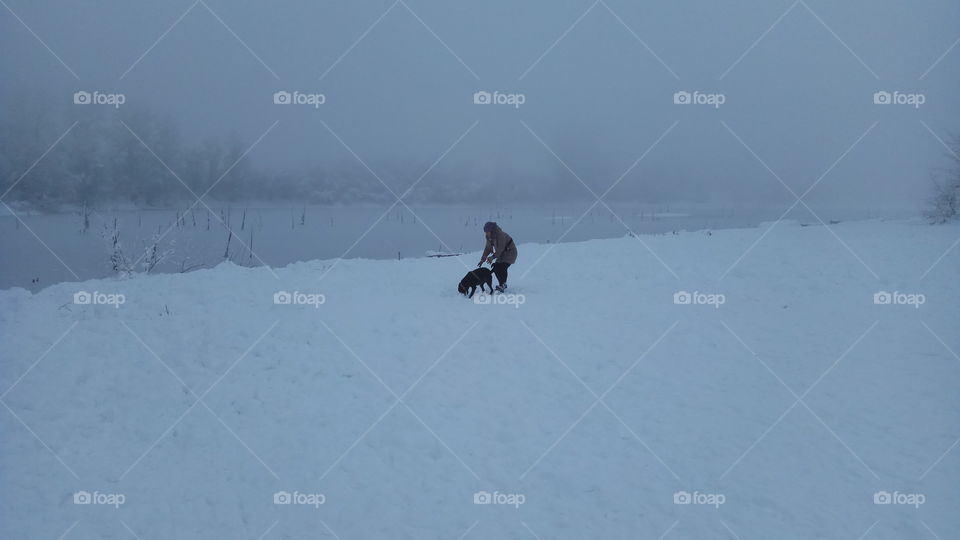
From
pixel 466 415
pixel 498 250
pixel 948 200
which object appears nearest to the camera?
pixel 466 415

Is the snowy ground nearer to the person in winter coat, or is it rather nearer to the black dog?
the black dog

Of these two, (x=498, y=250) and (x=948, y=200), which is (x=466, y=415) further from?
(x=948, y=200)

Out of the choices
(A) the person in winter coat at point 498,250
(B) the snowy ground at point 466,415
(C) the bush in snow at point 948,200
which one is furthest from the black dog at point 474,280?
(C) the bush in snow at point 948,200

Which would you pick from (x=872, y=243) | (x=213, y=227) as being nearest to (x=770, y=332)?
(x=872, y=243)

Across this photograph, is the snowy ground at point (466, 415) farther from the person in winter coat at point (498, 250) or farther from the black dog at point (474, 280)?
the person in winter coat at point (498, 250)

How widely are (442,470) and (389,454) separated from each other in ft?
2.33

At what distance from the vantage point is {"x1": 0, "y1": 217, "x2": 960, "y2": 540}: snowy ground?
5961 millimetres

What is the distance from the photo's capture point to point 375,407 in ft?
25.8

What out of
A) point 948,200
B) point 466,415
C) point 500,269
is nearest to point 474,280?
point 500,269

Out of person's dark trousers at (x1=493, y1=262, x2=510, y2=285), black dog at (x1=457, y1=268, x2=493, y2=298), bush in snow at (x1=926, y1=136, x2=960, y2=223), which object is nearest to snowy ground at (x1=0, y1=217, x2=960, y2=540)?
black dog at (x1=457, y1=268, x2=493, y2=298)

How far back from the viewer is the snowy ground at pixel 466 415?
5.96 meters

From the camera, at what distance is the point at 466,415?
304 inches

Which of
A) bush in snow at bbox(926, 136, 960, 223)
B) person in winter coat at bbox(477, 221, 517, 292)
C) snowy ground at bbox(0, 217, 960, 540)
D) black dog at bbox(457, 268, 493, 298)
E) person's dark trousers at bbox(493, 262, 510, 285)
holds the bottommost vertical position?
snowy ground at bbox(0, 217, 960, 540)

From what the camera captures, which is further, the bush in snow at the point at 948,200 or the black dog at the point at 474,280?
the bush in snow at the point at 948,200
